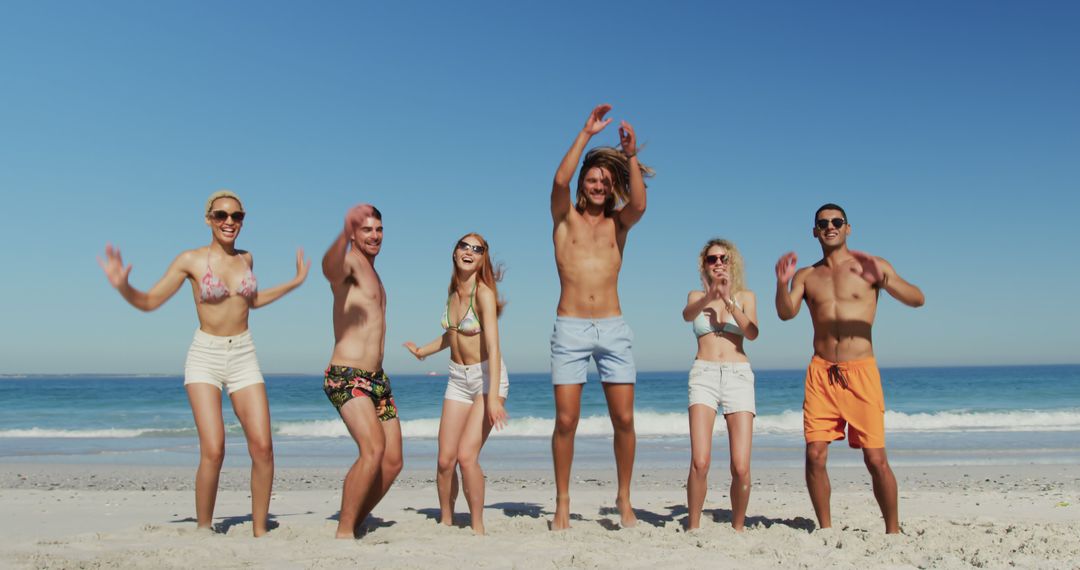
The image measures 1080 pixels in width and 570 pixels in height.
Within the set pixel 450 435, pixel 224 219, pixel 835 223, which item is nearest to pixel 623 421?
pixel 450 435

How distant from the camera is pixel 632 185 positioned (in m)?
5.54

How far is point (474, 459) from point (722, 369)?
183 centimetres

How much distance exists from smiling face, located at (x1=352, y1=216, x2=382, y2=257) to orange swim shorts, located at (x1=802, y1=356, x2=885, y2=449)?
3.03 metres

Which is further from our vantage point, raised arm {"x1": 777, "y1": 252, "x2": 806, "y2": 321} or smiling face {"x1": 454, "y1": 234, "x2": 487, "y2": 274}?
smiling face {"x1": 454, "y1": 234, "x2": 487, "y2": 274}

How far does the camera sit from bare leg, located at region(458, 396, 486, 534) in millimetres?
5613

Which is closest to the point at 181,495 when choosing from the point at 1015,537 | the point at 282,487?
the point at 282,487

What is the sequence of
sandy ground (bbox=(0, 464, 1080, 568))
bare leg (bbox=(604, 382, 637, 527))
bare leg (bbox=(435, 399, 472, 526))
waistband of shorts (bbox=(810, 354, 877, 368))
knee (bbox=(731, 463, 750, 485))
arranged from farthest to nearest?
bare leg (bbox=(435, 399, 472, 526)) < bare leg (bbox=(604, 382, 637, 527)) < knee (bbox=(731, 463, 750, 485)) < waistband of shorts (bbox=(810, 354, 877, 368)) < sandy ground (bbox=(0, 464, 1080, 568))

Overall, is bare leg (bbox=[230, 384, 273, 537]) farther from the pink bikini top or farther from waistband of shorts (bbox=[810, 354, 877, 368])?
waistband of shorts (bbox=[810, 354, 877, 368])

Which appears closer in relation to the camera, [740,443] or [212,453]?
[212,453]

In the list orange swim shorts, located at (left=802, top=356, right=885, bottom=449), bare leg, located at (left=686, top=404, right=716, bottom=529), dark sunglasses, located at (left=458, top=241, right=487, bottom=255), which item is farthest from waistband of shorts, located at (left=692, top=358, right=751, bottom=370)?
dark sunglasses, located at (left=458, top=241, right=487, bottom=255)

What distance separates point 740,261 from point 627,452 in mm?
1582

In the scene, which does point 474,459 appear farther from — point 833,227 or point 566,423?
point 833,227

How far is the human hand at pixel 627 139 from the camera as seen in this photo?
17.6 feet

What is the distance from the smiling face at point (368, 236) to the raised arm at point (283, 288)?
0.39 meters
